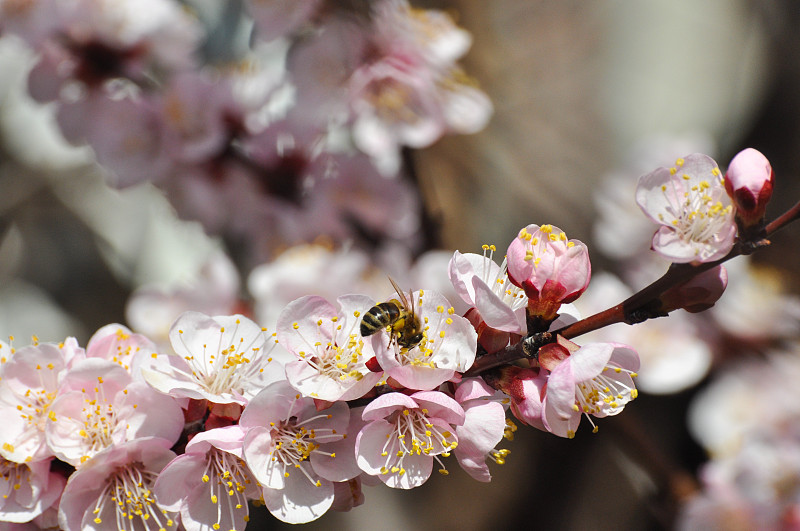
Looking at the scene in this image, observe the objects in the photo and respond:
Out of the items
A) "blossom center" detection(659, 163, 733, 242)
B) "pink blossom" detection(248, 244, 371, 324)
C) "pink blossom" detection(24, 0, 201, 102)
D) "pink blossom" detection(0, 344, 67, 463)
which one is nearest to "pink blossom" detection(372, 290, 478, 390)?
"blossom center" detection(659, 163, 733, 242)

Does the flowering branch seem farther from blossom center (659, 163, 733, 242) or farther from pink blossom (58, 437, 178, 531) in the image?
pink blossom (58, 437, 178, 531)

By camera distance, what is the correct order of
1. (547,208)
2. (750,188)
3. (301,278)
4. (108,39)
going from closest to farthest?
(750,188) < (108,39) < (301,278) < (547,208)

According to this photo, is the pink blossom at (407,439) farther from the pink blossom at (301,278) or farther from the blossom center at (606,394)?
the pink blossom at (301,278)

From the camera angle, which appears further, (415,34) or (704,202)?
(415,34)

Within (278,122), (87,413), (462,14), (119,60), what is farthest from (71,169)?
(87,413)

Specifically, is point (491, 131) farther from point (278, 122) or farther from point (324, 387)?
point (324, 387)

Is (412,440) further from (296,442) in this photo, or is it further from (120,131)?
(120,131)

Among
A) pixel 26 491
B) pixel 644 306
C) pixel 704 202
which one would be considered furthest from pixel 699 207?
pixel 26 491
